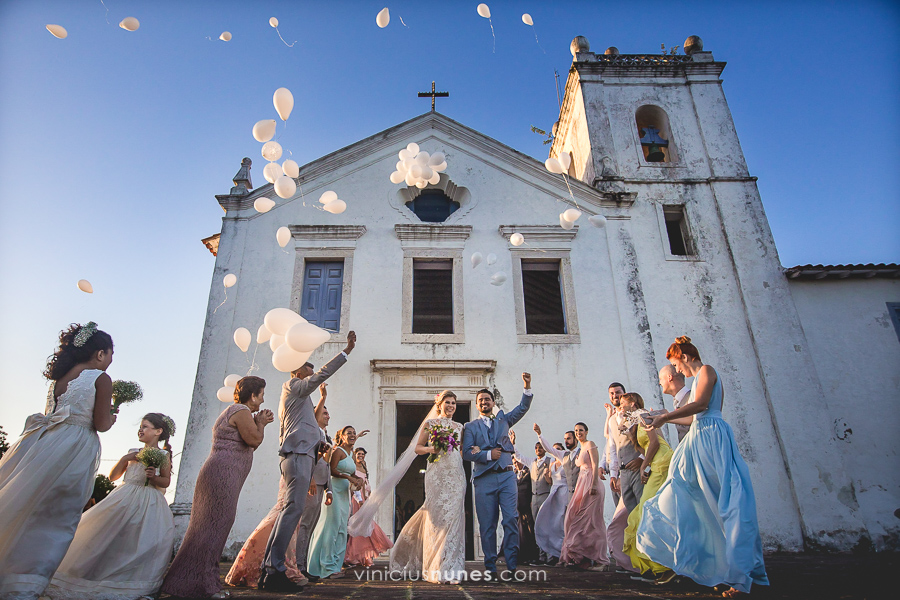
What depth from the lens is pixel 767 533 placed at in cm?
911

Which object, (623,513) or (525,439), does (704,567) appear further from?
(525,439)

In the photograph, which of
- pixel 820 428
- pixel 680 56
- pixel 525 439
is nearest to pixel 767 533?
pixel 820 428

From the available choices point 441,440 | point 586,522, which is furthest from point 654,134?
point 441,440

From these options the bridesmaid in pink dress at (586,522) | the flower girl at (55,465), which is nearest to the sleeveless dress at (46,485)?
the flower girl at (55,465)

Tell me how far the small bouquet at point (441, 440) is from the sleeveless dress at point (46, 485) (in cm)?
300

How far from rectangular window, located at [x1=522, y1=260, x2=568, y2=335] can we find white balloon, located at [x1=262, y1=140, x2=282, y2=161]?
214 inches

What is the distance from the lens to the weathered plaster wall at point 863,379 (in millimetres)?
9680

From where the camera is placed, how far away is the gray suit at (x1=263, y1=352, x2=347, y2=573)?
4.20 metres

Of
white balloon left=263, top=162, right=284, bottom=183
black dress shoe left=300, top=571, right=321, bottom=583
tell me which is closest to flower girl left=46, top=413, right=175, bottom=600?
black dress shoe left=300, top=571, right=321, bottom=583

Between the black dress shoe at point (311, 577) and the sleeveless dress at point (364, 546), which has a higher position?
the sleeveless dress at point (364, 546)

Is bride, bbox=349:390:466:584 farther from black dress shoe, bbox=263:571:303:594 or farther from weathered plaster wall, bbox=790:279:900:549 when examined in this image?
weathered plaster wall, bbox=790:279:900:549

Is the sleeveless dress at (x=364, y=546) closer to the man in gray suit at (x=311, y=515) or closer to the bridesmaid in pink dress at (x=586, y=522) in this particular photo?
the man in gray suit at (x=311, y=515)

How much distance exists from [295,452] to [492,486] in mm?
2101

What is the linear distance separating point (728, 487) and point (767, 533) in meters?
7.02
